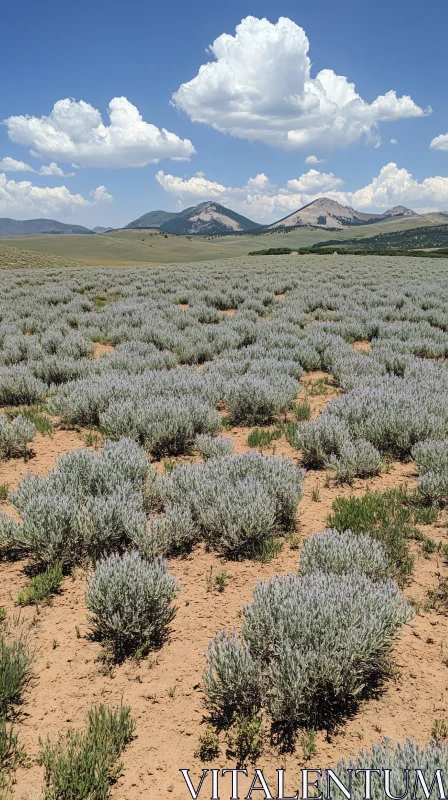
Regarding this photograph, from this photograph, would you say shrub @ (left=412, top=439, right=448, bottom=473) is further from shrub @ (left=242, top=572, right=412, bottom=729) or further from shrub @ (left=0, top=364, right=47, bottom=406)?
shrub @ (left=0, top=364, right=47, bottom=406)

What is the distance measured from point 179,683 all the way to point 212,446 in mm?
3215

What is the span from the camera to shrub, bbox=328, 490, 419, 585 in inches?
153

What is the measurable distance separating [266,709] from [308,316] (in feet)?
42.5

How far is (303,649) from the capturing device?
2.71m

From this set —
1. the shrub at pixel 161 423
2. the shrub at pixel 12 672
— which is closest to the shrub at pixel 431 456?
the shrub at pixel 161 423

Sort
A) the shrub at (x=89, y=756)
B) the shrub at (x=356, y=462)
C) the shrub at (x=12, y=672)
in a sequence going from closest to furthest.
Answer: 1. the shrub at (x=89, y=756)
2. the shrub at (x=12, y=672)
3. the shrub at (x=356, y=462)

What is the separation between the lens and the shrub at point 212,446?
5809 millimetres

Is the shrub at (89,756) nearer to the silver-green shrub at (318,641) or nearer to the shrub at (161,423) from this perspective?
the silver-green shrub at (318,641)

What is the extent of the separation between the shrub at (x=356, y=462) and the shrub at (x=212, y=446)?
135cm

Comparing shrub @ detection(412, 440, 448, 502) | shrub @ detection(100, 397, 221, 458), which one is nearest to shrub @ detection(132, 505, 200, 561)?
shrub @ detection(100, 397, 221, 458)

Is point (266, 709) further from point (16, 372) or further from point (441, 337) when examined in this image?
point (441, 337)

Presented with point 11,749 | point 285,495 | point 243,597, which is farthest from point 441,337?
point 11,749

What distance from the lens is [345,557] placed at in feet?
11.9

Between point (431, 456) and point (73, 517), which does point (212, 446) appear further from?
point (431, 456)
